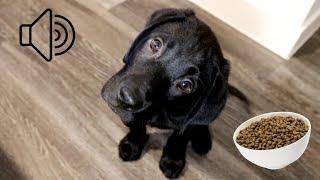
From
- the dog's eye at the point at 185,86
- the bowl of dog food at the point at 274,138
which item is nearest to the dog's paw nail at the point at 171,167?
the bowl of dog food at the point at 274,138

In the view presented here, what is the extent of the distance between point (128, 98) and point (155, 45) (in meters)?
0.14

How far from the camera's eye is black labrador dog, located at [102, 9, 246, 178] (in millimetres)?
838

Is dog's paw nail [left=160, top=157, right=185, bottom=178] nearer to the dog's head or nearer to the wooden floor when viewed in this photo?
the wooden floor

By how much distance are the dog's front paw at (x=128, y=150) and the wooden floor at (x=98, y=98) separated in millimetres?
23

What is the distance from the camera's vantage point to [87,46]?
1.45 meters

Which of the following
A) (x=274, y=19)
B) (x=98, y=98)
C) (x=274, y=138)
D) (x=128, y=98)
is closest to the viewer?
(x=128, y=98)

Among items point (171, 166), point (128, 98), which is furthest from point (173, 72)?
point (171, 166)

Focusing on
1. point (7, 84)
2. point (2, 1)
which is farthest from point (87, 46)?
point (2, 1)

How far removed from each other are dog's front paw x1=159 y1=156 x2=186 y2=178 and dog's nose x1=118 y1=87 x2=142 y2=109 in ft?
1.18

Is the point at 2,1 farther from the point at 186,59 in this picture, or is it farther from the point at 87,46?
the point at 186,59

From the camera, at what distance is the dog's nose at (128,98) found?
82 cm

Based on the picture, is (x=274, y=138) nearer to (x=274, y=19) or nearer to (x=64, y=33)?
(x=274, y=19)

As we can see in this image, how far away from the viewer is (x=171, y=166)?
1.14 metres

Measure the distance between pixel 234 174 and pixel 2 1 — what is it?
1164mm
